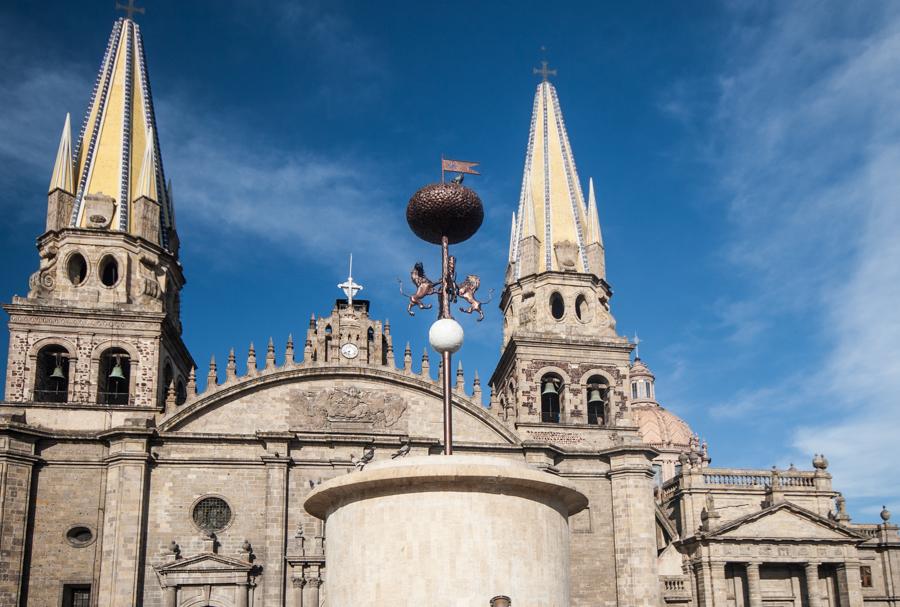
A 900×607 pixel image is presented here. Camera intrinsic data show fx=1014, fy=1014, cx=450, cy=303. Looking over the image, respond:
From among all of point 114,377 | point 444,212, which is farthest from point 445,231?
point 114,377

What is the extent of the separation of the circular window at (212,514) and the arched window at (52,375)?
5.73 metres

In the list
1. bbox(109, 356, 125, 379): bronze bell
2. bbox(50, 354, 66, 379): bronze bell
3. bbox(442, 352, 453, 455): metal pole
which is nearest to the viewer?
bbox(442, 352, 453, 455): metal pole

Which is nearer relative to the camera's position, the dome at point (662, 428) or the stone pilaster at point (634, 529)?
the stone pilaster at point (634, 529)

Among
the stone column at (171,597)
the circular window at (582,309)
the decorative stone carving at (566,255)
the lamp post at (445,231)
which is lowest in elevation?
the stone column at (171,597)

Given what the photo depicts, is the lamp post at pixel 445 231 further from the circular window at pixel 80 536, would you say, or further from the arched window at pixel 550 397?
the arched window at pixel 550 397

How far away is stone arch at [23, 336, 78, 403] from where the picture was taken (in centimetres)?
3228

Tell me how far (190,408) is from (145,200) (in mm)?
8203

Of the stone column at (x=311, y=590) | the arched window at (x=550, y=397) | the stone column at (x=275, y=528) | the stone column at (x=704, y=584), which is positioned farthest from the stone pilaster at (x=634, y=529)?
the stone column at (x=275, y=528)

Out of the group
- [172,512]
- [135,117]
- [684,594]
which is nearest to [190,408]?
[172,512]

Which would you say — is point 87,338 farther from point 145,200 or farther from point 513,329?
point 513,329

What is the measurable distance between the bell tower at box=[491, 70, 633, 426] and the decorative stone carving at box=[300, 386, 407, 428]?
4.02 m

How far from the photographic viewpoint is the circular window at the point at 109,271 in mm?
34656

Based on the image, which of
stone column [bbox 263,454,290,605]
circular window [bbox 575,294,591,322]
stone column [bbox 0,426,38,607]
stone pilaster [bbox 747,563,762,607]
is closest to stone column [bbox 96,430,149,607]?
stone column [bbox 0,426,38,607]

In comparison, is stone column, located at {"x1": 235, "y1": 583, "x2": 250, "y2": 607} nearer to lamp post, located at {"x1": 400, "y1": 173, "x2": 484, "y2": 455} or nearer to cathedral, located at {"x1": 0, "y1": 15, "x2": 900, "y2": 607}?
cathedral, located at {"x1": 0, "y1": 15, "x2": 900, "y2": 607}
